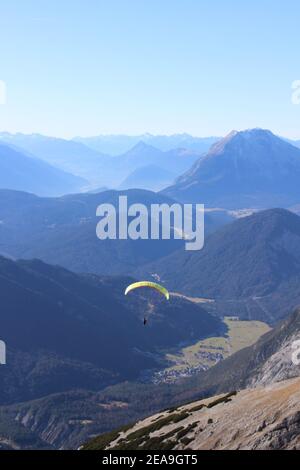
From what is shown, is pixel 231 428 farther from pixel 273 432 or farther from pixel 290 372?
pixel 290 372
